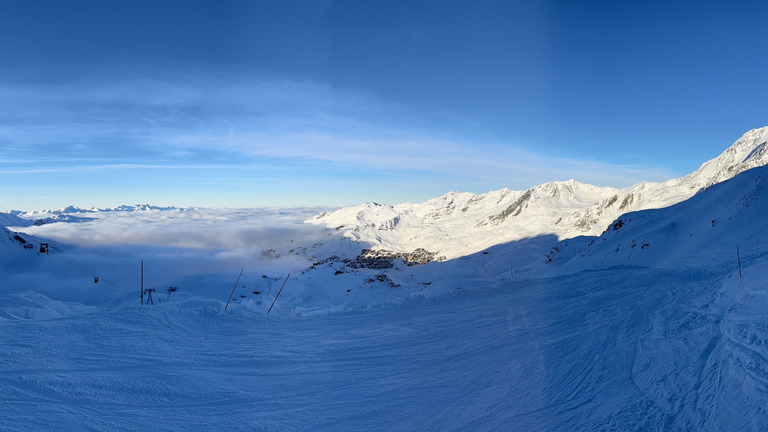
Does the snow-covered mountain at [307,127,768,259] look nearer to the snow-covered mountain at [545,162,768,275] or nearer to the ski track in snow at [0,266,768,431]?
the snow-covered mountain at [545,162,768,275]

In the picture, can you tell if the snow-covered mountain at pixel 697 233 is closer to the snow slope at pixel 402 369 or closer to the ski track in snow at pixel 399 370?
the snow slope at pixel 402 369

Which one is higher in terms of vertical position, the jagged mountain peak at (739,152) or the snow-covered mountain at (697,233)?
the jagged mountain peak at (739,152)

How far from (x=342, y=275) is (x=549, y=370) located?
161ft

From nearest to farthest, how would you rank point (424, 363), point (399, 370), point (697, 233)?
point (399, 370) → point (424, 363) → point (697, 233)

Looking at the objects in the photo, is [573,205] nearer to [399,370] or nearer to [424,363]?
[424,363]

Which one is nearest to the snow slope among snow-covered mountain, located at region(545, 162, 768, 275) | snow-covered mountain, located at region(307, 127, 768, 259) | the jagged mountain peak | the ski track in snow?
the ski track in snow

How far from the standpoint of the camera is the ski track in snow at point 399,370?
5930 millimetres

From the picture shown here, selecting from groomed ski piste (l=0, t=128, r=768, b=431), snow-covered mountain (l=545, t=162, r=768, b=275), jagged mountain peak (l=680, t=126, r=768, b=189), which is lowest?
groomed ski piste (l=0, t=128, r=768, b=431)

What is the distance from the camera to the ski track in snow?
5.93 meters

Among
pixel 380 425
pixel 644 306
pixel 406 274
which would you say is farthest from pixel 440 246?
pixel 380 425

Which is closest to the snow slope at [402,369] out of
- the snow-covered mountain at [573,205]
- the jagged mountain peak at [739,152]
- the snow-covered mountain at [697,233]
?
the snow-covered mountain at [697,233]

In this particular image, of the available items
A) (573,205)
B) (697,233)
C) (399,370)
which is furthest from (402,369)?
(573,205)

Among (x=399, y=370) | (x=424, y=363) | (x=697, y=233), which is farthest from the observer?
(x=697, y=233)

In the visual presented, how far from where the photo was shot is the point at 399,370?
7.96m
